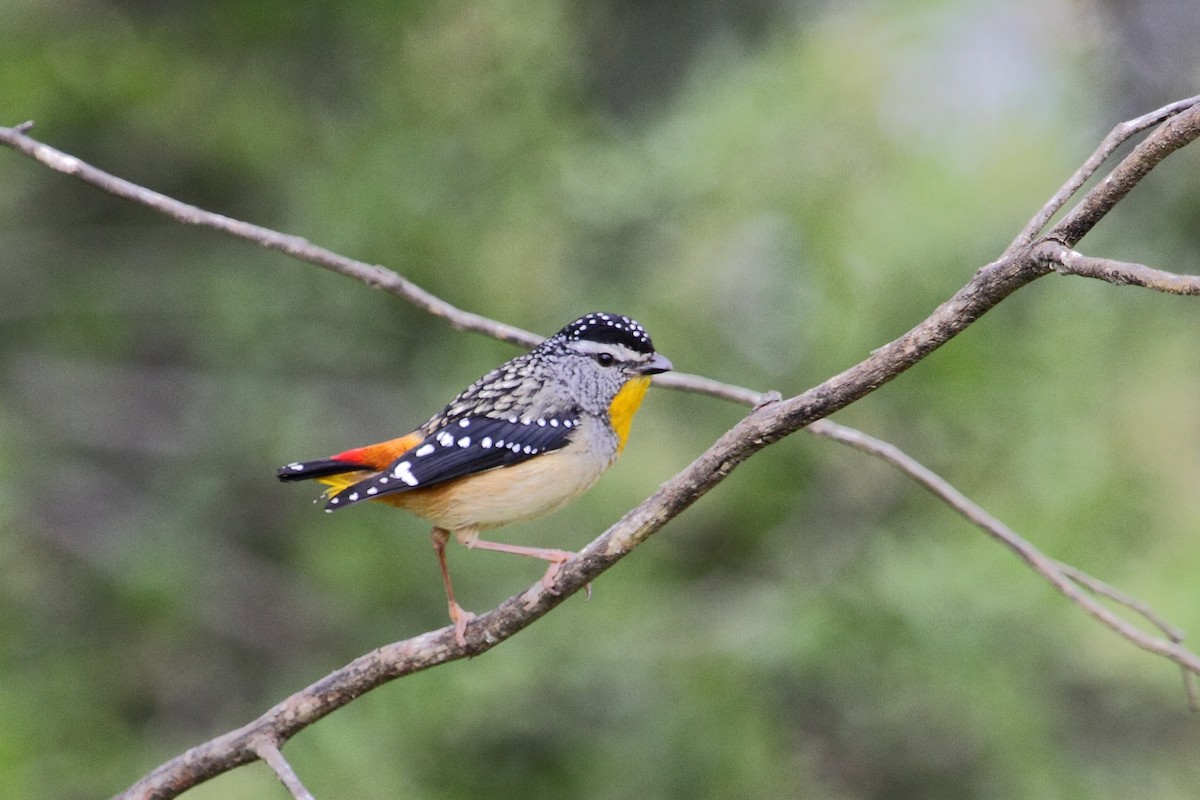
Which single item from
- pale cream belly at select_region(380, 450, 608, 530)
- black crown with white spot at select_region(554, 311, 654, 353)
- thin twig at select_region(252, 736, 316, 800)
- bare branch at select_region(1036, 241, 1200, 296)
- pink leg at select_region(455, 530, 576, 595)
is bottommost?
thin twig at select_region(252, 736, 316, 800)

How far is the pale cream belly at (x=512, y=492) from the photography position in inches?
150

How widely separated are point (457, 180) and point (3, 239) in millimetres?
3033

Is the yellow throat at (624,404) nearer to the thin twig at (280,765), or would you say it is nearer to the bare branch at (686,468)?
the bare branch at (686,468)

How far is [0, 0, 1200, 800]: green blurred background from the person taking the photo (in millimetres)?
5738

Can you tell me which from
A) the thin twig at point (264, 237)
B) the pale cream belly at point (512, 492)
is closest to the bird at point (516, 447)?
the pale cream belly at point (512, 492)

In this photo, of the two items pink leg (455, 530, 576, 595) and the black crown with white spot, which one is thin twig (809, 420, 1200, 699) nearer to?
the black crown with white spot

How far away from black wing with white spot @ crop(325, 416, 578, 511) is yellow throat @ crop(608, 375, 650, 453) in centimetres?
20

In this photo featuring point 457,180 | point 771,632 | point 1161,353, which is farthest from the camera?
point 457,180

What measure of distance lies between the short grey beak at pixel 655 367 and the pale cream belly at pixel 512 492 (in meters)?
0.39

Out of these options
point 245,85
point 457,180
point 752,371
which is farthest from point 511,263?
point 245,85

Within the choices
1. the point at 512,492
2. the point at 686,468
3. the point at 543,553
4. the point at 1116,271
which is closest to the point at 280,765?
the point at 543,553

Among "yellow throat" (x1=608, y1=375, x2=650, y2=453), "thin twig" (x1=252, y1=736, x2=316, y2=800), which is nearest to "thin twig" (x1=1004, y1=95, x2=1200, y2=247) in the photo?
"yellow throat" (x1=608, y1=375, x2=650, y2=453)

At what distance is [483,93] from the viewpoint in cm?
739

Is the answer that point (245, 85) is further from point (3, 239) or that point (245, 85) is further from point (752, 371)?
point (752, 371)
